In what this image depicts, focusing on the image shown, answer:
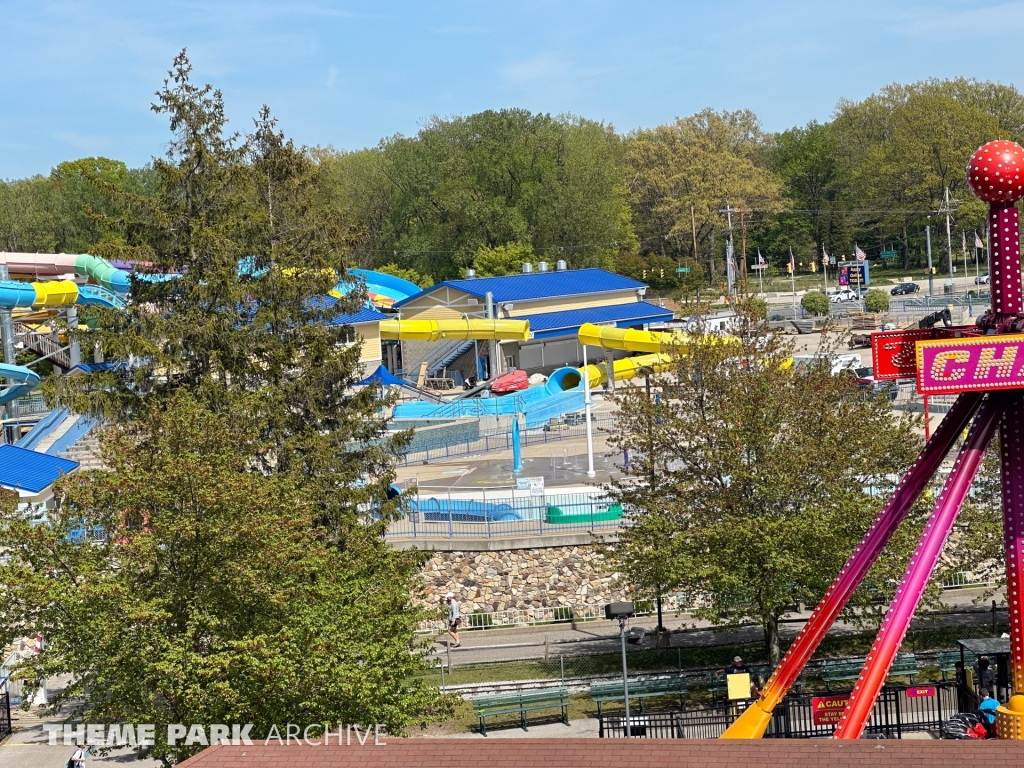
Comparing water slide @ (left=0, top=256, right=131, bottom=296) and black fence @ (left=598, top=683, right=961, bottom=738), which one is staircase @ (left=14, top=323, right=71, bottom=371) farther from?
black fence @ (left=598, top=683, right=961, bottom=738)

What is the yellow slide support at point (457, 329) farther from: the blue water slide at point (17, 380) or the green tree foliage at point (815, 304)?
the green tree foliage at point (815, 304)

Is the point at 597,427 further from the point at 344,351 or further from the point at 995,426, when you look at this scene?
the point at 995,426

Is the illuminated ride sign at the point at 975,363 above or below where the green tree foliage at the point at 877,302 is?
above

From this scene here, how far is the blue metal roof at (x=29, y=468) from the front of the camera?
34.9m

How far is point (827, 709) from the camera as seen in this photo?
751 inches

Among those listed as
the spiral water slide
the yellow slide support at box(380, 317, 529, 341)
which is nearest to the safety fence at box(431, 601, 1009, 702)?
the spiral water slide

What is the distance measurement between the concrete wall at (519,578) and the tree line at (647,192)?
5686 centimetres

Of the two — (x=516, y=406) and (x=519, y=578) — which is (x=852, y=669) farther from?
(x=516, y=406)

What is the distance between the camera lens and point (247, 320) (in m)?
27.0

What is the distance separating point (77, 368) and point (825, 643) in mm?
31024

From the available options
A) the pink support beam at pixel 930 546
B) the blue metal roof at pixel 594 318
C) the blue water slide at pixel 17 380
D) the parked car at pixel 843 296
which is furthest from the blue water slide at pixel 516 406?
the parked car at pixel 843 296

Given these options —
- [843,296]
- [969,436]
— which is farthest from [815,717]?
[843,296]

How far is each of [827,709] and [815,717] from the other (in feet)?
0.79

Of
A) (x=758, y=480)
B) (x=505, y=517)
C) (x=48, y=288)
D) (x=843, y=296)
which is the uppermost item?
(x=48, y=288)
